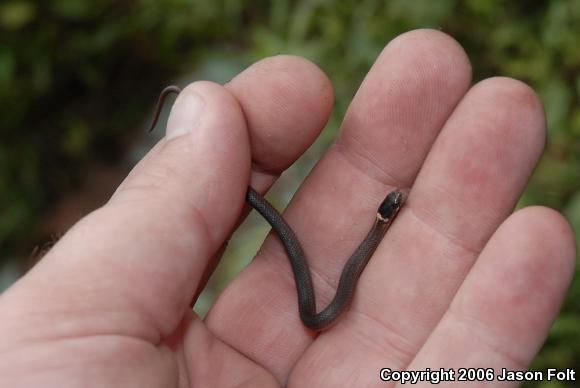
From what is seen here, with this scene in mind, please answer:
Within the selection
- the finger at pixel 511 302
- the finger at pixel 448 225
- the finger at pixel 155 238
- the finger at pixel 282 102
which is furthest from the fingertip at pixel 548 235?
the finger at pixel 155 238

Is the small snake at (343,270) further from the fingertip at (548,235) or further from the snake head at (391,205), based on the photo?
the fingertip at (548,235)

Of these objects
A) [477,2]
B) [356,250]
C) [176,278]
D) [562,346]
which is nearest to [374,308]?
[356,250]

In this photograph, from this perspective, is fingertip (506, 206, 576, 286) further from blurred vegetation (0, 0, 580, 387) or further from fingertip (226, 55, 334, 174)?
blurred vegetation (0, 0, 580, 387)

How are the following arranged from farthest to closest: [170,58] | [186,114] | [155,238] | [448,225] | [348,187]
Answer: [170,58] < [348,187] < [448,225] < [186,114] < [155,238]

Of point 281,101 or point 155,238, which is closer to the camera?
point 155,238

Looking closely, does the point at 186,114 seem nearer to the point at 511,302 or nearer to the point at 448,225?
the point at 448,225

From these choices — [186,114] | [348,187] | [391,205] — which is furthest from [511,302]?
[186,114]

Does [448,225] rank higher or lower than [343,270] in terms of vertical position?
higher

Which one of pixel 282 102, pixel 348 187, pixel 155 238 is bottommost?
pixel 348 187
